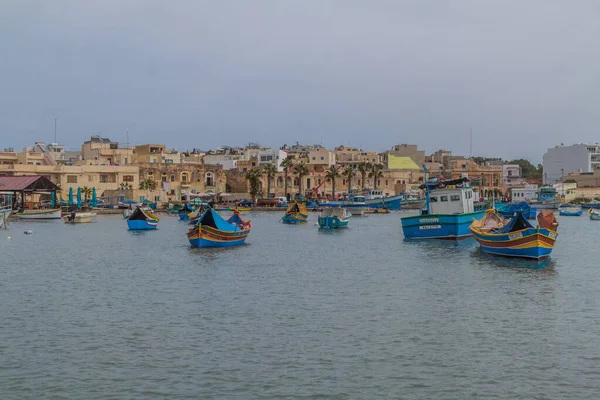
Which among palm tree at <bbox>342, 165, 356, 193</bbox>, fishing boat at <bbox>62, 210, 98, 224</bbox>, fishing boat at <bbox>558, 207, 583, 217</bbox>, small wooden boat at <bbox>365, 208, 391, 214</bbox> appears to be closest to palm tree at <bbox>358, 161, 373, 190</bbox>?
palm tree at <bbox>342, 165, 356, 193</bbox>

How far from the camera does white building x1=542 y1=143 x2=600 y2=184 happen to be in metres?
149

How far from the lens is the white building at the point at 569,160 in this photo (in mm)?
148875

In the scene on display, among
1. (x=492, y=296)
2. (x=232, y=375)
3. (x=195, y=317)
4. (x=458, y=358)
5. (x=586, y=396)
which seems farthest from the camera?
(x=492, y=296)

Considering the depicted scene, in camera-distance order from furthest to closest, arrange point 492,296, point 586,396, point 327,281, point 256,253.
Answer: point 256,253 < point 327,281 < point 492,296 < point 586,396

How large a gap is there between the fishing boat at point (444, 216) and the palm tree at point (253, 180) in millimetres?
65874

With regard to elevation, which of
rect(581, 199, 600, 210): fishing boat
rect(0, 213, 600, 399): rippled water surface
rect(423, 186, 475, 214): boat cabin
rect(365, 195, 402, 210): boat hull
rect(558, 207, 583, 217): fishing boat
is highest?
rect(423, 186, 475, 214): boat cabin

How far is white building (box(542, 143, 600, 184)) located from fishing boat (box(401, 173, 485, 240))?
97.8 metres

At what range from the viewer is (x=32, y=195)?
106 metres

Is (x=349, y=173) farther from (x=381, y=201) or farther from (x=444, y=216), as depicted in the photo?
(x=444, y=216)

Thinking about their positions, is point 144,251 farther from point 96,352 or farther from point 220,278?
point 96,352

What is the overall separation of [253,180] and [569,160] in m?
67.3

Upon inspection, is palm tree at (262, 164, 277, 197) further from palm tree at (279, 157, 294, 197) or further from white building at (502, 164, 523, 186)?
white building at (502, 164, 523, 186)

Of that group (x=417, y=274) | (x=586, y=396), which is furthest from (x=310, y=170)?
(x=586, y=396)

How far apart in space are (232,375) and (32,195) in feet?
313
